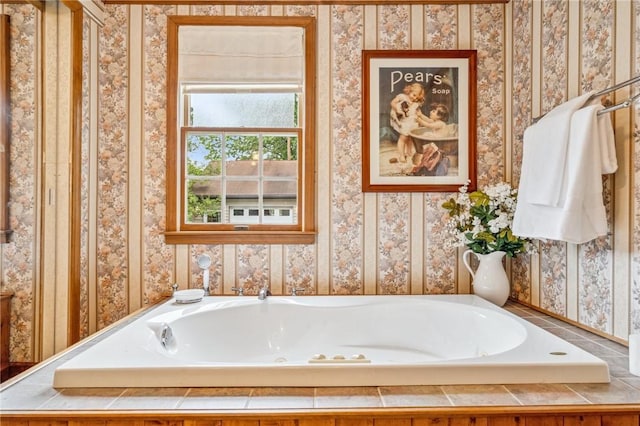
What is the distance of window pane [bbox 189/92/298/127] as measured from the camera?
7.25 ft

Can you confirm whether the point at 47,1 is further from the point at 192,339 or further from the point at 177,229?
the point at 192,339

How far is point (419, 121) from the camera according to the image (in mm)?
2172

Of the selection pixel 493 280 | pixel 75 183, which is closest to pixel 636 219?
pixel 493 280

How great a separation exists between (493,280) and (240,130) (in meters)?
1.64

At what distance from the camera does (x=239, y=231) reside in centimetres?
216

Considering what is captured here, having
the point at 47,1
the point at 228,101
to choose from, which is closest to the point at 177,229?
the point at 228,101

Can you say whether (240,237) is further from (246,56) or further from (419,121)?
(419,121)

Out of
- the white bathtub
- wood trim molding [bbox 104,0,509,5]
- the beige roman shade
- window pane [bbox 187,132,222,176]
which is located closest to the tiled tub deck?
the white bathtub

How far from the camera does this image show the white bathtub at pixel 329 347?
110 cm

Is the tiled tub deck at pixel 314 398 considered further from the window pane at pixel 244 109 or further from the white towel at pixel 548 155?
the window pane at pixel 244 109

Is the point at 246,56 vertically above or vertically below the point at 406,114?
above

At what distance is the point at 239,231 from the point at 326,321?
712mm

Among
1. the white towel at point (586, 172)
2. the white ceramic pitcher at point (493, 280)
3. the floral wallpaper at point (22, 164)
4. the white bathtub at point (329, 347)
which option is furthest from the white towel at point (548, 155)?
the floral wallpaper at point (22, 164)

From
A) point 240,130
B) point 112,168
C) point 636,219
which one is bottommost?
point 636,219
